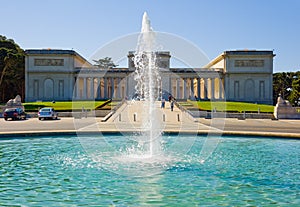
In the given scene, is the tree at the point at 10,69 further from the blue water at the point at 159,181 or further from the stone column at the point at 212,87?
the blue water at the point at 159,181

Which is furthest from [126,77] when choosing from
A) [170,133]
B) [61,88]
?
[170,133]

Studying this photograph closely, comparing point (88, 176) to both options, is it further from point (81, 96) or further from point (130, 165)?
point (81, 96)

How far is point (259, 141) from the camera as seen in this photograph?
20.6 m

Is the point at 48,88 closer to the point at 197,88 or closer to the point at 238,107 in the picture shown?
the point at 197,88

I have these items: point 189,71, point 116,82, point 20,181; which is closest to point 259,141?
point 20,181

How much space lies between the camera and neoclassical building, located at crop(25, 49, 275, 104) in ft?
279

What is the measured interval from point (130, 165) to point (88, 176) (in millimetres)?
1981

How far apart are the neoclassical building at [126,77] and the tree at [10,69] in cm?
270

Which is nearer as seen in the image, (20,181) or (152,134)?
(20,181)

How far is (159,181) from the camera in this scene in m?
10.7

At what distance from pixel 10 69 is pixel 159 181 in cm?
7402

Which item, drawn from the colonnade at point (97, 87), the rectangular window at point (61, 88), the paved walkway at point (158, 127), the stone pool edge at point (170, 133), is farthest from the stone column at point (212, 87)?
the stone pool edge at point (170, 133)

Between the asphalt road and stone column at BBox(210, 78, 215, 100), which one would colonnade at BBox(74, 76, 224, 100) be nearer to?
stone column at BBox(210, 78, 215, 100)

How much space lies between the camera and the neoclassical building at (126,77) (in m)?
85.2
